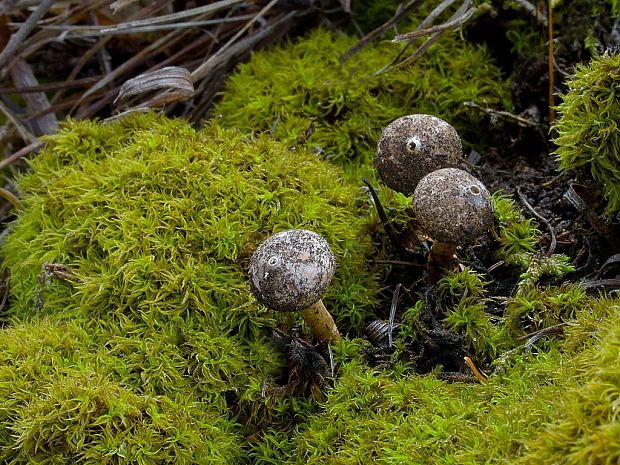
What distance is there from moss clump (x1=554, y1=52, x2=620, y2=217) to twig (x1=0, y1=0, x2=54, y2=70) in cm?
273

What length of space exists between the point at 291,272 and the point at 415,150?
0.82m

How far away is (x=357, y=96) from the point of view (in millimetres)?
3744

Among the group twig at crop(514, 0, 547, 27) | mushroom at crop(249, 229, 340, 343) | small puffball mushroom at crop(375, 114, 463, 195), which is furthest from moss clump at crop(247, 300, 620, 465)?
twig at crop(514, 0, 547, 27)

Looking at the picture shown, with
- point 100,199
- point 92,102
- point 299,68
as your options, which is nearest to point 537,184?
point 299,68

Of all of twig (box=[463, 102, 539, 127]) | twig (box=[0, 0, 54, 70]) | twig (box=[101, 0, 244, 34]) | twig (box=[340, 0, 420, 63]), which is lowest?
twig (box=[463, 102, 539, 127])

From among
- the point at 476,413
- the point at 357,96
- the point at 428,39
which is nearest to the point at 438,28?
the point at 428,39

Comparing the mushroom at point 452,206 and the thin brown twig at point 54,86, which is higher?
the thin brown twig at point 54,86

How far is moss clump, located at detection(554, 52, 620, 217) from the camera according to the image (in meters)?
2.66

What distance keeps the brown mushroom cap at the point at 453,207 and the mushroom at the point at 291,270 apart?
0.41 meters

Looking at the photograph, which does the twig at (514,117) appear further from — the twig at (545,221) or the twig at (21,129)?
the twig at (21,129)

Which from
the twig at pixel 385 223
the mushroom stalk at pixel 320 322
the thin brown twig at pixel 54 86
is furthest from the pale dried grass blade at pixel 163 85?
the mushroom stalk at pixel 320 322

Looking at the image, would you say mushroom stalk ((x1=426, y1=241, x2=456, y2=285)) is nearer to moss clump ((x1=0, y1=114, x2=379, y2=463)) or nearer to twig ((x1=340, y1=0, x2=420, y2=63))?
moss clump ((x1=0, y1=114, x2=379, y2=463))

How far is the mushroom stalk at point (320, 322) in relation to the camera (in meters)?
2.69

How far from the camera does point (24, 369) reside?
2.57m
